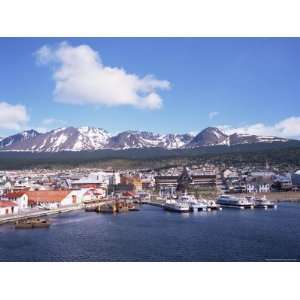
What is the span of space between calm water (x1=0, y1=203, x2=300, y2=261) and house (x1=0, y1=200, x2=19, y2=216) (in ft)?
2.89

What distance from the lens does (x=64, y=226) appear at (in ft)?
22.0

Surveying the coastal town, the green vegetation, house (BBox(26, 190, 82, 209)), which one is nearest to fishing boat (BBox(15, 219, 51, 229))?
the coastal town

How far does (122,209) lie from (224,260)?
5544 millimetres

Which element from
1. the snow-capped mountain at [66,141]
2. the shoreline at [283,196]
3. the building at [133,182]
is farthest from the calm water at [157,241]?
the snow-capped mountain at [66,141]

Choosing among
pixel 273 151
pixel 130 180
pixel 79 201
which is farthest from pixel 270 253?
pixel 273 151

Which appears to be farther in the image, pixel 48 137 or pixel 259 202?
pixel 48 137

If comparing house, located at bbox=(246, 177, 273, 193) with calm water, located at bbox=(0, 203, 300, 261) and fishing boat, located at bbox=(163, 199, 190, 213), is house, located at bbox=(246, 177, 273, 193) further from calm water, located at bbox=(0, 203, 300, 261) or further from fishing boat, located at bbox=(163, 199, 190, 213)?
calm water, located at bbox=(0, 203, 300, 261)

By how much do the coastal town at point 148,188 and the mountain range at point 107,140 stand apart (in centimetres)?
806

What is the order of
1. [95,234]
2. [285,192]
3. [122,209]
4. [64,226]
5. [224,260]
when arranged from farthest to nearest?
[285,192] < [122,209] < [64,226] < [95,234] < [224,260]

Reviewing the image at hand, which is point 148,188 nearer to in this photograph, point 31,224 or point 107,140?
point 31,224

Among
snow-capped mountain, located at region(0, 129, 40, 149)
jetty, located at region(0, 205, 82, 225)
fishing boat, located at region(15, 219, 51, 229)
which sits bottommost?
fishing boat, located at region(15, 219, 51, 229)

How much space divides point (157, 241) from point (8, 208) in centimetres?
354

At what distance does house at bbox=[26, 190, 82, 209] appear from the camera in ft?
31.6

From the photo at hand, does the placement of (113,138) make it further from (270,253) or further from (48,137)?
(270,253)
